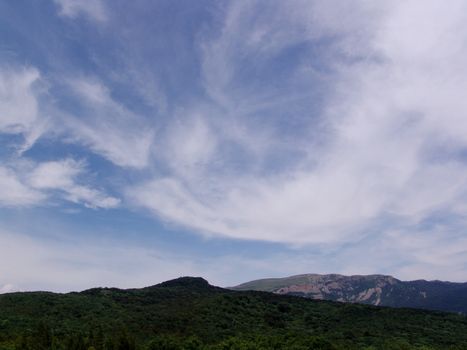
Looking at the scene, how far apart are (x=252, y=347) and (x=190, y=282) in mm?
95477

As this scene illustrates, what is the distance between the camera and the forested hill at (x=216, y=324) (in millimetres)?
42625

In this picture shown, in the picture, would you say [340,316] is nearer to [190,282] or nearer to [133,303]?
[133,303]

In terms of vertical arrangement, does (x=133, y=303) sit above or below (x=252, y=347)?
above

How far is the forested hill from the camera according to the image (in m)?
42.6

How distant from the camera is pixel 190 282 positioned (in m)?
134

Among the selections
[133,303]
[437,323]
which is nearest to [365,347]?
[437,323]

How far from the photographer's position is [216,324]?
5972cm

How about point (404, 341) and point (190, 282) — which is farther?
point (190, 282)

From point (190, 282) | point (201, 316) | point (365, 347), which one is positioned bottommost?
point (365, 347)

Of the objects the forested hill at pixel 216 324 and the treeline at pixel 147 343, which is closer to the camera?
the treeline at pixel 147 343

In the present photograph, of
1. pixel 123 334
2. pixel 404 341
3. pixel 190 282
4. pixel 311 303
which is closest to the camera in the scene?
pixel 123 334

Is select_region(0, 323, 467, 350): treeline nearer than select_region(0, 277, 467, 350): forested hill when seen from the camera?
Yes

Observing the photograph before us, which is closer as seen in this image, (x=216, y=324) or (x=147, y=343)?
(x=147, y=343)

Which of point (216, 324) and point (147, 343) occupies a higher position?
point (216, 324)
